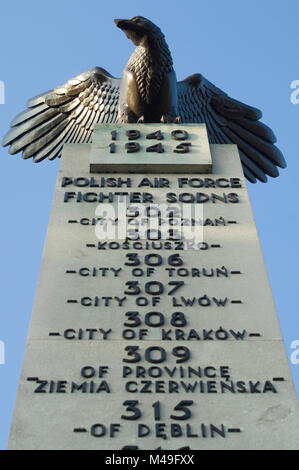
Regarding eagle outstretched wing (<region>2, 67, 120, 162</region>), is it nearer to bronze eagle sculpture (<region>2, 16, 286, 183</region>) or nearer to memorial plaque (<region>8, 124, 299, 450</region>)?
bronze eagle sculpture (<region>2, 16, 286, 183</region>)

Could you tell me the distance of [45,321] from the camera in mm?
7930

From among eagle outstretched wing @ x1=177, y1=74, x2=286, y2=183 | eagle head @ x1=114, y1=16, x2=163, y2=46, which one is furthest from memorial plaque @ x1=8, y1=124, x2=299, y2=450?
eagle outstretched wing @ x1=177, y1=74, x2=286, y2=183

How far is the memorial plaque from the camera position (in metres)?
6.95

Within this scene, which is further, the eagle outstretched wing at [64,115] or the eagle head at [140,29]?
the eagle outstretched wing at [64,115]

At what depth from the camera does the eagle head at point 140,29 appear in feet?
37.7

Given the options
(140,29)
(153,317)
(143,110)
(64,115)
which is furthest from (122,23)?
(153,317)

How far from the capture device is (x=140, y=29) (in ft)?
37.8

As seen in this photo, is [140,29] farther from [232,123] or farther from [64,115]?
[232,123]

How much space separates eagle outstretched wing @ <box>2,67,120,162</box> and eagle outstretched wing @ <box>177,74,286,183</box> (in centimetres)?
136

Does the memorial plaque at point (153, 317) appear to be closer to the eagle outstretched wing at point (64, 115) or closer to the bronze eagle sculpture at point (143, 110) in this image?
the bronze eagle sculpture at point (143, 110)

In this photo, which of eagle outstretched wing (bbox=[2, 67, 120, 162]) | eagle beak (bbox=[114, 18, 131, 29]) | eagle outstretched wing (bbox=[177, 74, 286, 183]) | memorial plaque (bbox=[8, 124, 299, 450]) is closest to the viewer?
memorial plaque (bbox=[8, 124, 299, 450])

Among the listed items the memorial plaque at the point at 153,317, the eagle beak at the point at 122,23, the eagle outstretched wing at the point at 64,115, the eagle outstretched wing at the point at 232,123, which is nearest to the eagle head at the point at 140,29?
the eagle beak at the point at 122,23

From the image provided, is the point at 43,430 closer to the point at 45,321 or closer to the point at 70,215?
the point at 45,321

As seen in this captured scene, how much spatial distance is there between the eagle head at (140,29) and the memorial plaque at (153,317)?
2075 millimetres
